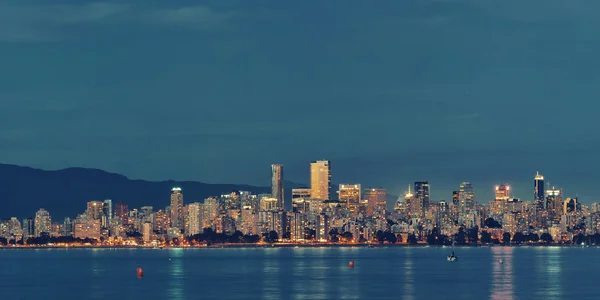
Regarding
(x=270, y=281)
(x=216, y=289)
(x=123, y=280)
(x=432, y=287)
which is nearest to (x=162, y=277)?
(x=123, y=280)

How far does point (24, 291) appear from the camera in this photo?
149375mm

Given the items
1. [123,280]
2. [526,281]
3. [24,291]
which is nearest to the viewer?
[24,291]

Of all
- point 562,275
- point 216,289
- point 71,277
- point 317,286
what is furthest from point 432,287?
point 71,277

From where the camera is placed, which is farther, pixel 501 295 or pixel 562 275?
pixel 562 275

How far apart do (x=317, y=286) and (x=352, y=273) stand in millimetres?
42206

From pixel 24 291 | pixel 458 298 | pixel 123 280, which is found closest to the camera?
pixel 458 298

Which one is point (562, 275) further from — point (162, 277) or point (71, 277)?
point (71, 277)

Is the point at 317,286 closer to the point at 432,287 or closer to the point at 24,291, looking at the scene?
the point at 432,287

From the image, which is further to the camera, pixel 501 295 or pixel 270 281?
pixel 270 281

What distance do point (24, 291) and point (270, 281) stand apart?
119 feet

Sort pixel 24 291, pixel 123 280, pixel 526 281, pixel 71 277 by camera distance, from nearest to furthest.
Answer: pixel 24 291 → pixel 526 281 → pixel 123 280 → pixel 71 277

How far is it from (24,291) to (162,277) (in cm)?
3847

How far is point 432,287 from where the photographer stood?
150 metres

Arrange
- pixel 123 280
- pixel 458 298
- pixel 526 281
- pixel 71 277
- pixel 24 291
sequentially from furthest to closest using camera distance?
1. pixel 71 277
2. pixel 123 280
3. pixel 526 281
4. pixel 24 291
5. pixel 458 298
